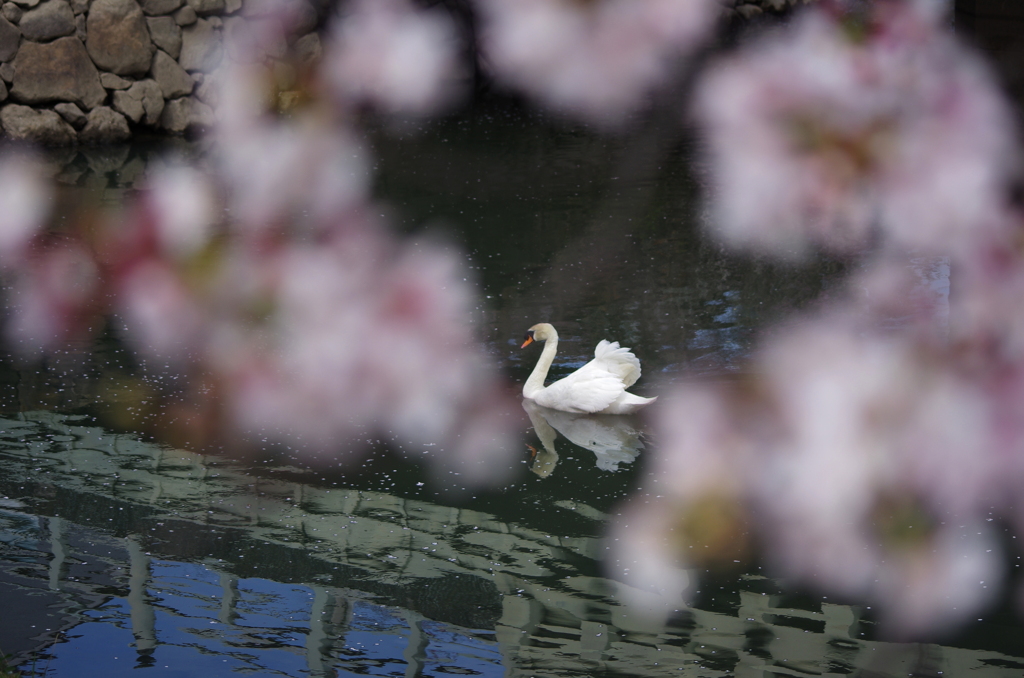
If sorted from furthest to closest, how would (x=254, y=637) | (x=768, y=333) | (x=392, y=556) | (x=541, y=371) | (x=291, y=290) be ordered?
(x=291, y=290), (x=768, y=333), (x=541, y=371), (x=392, y=556), (x=254, y=637)

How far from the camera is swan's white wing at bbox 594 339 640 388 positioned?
2.33m

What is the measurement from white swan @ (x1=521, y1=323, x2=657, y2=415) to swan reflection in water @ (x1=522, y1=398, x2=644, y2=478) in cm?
2

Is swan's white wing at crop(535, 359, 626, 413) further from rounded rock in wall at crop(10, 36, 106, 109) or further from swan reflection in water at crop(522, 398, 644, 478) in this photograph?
rounded rock in wall at crop(10, 36, 106, 109)

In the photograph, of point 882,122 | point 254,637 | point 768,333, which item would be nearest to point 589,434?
point 768,333

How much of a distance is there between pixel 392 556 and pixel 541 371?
77cm

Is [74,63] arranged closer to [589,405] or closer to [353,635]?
[589,405]

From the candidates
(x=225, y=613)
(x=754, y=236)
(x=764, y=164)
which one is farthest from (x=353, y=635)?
(x=754, y=236)

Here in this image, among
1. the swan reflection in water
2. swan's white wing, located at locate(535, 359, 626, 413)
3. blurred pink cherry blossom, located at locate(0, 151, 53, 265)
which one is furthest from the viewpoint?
blurred pink cherry blossom, located at locate(0, 151, 53, 265)

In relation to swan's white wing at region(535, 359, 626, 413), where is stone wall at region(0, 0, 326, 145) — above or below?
above

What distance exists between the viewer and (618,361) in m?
2.33

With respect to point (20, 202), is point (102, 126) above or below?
above

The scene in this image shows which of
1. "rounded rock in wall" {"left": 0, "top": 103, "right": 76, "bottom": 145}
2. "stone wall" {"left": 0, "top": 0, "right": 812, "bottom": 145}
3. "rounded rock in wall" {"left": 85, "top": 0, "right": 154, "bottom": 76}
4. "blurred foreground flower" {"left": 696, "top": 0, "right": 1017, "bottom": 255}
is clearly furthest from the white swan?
"rounded rock in wall" {"left": 85, "top": 0, "right": 154, "bottom": 76}

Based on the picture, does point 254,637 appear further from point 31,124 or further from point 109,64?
point 109,64

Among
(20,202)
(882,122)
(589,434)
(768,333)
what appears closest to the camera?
(882,122)
